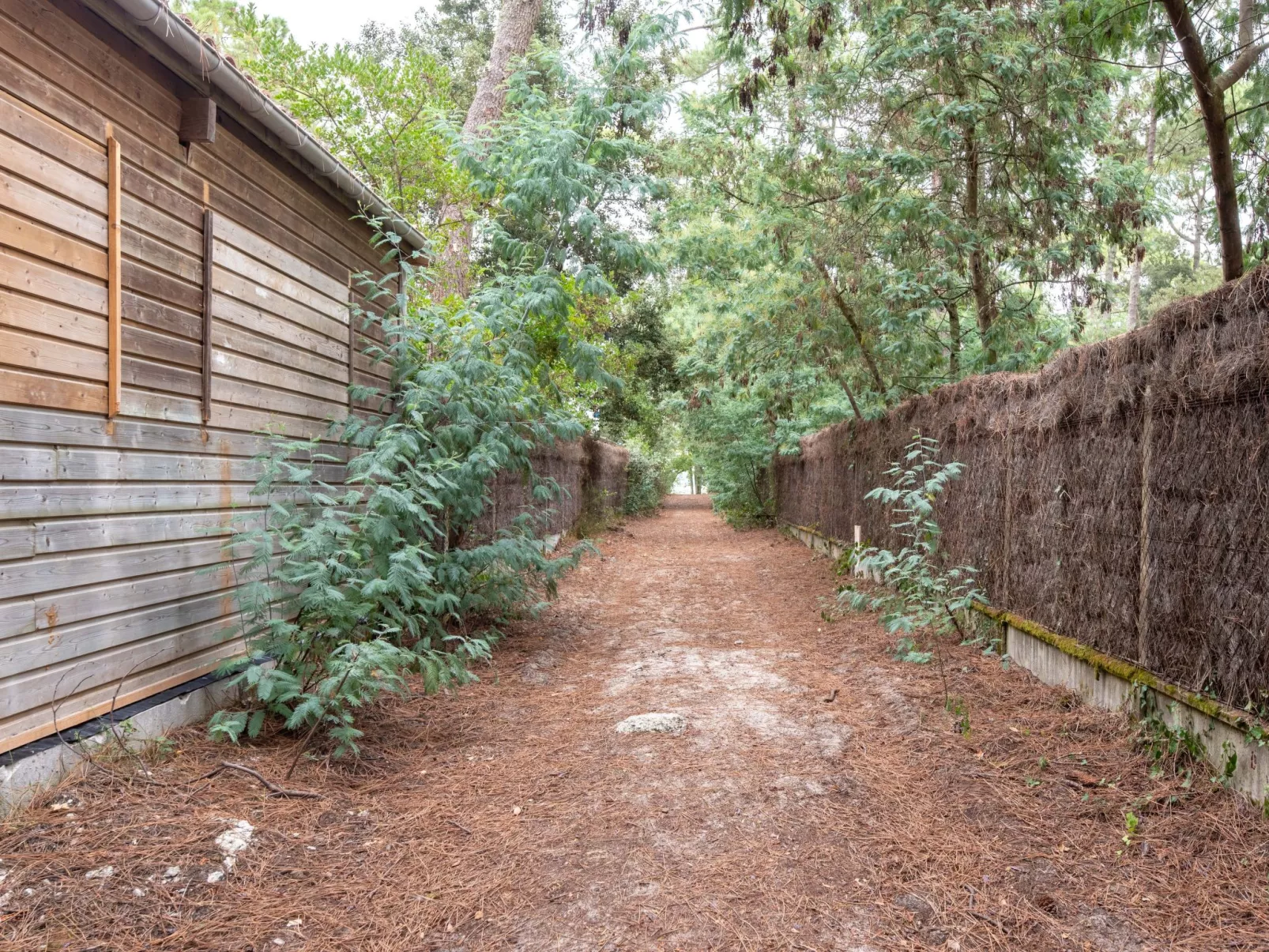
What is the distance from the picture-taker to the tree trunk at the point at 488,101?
10.4 metres

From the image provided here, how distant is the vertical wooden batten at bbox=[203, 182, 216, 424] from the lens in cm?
427

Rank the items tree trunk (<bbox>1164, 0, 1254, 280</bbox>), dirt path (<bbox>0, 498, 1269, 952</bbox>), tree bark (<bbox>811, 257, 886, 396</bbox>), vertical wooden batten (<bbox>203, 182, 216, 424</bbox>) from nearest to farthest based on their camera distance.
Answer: dirt path (<bbox>0, 498, 1269, 952</bbox>) < vertical wooden batten (<bbox>203, 182, 216, 424</bbox>) < tree trunk (<bbox>1164, 0, 1254, 280</bbox>) < tree bark (<bbox>811, 257, 886, 396</bbox>)

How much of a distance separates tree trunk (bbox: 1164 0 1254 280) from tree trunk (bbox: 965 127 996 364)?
113 inches

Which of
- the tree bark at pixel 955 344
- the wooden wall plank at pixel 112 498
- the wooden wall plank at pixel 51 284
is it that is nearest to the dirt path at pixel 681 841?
the wooden wall plank at pixel 112 498

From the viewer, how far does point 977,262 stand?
28.2 feet

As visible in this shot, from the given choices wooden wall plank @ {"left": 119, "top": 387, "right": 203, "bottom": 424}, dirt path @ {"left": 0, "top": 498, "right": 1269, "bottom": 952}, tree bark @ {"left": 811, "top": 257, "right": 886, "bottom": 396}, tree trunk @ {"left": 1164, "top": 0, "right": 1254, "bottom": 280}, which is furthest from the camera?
tree bark @ {"left": 811, "top": 257, "right": 886, "bottom": 396}

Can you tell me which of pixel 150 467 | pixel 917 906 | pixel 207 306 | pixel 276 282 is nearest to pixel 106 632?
pixel 150 467

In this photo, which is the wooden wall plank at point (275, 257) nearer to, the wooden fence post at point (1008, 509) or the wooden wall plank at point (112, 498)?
the wooden wall plank at point (112, 498)

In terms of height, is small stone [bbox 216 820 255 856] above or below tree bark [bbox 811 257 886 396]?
below

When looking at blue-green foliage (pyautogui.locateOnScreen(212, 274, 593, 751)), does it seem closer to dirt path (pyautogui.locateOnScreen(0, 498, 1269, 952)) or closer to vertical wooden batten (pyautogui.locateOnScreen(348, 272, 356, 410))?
vertical wooden batten (pyautogui.locateOnScreen(348, 272, 356, 410))

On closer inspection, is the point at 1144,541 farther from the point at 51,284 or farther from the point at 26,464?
the point at 51,284

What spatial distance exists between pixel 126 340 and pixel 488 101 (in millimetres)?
8148

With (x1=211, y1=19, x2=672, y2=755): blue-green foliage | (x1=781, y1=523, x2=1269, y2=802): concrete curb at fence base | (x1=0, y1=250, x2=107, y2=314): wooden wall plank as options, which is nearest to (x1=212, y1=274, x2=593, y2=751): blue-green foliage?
(x1=211, y1=19, x2=672, y2=755): blue-green foliage

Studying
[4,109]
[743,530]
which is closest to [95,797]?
[4,109]
